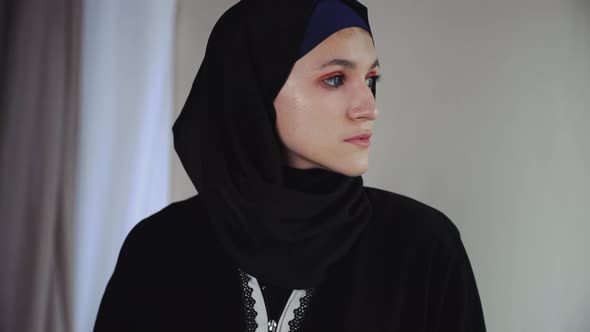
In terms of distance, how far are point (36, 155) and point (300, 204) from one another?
2.02 ft

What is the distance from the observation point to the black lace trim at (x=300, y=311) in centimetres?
99

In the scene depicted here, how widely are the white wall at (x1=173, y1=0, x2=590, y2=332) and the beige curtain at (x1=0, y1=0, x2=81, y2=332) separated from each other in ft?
2.56

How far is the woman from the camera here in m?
0.94

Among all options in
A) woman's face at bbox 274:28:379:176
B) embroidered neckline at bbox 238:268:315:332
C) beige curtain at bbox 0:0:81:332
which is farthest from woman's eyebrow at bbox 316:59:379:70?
beige curtain at bbox 0:0:81:332

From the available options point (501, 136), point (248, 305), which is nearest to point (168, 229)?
point (248, 305)

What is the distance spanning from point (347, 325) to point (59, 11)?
915 millimetres

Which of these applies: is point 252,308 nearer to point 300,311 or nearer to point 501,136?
point 300,311

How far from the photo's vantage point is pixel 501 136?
1.31 meters

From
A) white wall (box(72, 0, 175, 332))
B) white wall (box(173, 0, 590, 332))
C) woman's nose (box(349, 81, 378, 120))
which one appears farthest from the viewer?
white wall (box(72, 0, 175, 332))

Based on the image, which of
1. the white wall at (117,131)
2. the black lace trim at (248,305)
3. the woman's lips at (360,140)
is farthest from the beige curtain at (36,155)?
the woman's lips at (360,140)

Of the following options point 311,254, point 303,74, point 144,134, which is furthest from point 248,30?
point 144,134

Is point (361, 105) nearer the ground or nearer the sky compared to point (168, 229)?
nearer the sky

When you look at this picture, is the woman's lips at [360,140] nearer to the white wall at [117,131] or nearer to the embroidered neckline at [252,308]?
the embroidered neckline at [252,308]

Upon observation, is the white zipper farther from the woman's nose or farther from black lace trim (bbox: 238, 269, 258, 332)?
the woman's nose
